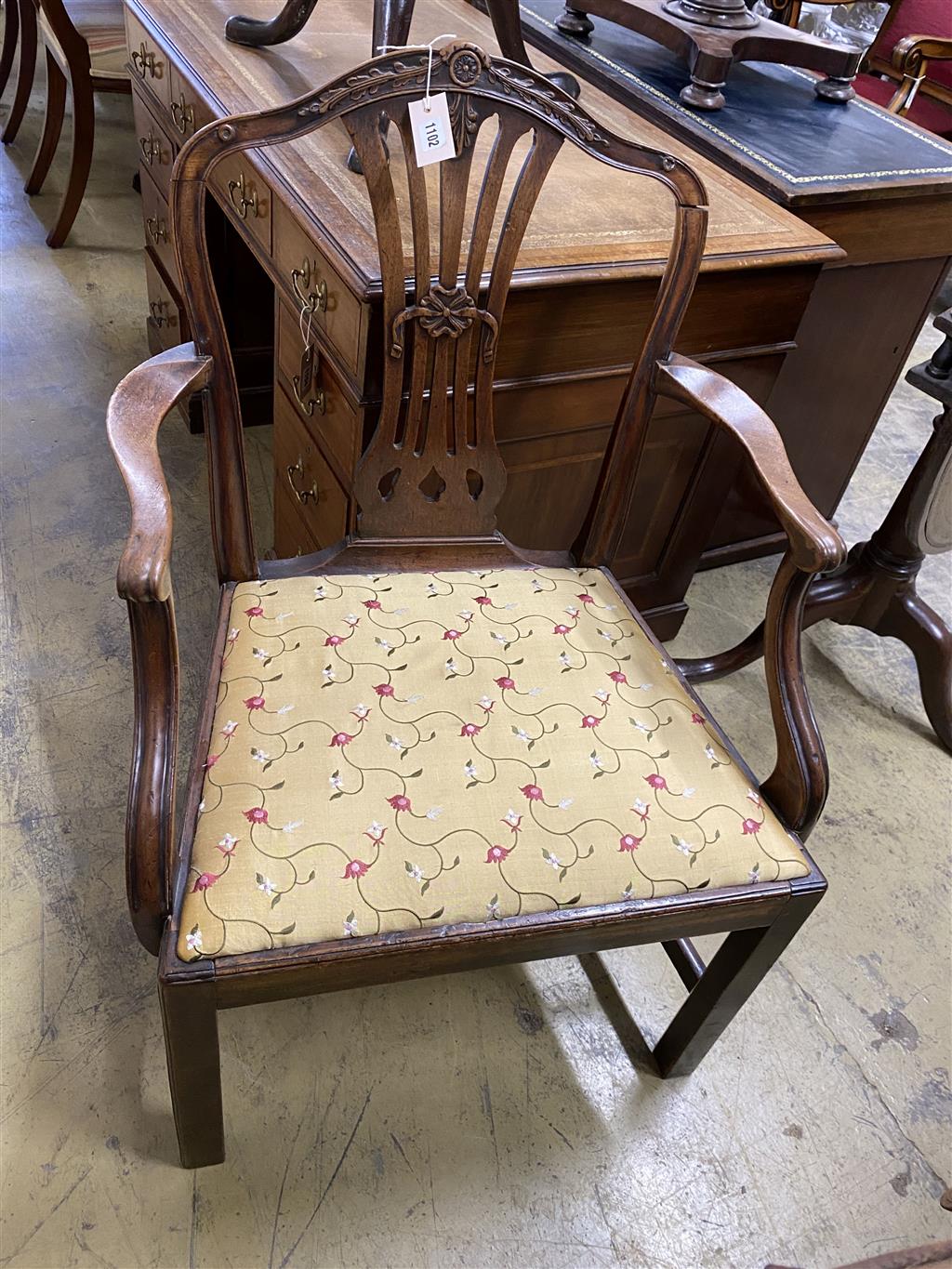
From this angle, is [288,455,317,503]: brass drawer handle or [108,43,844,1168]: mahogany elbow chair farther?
[288,455,317,503]: brass drawer handle

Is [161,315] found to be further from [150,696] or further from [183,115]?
[150,696]

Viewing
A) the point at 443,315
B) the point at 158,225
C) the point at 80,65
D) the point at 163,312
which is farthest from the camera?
the point at 80,65

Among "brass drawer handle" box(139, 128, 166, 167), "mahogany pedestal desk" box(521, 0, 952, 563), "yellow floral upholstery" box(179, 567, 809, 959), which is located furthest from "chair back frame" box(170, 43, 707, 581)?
"brass drawer handle" box(139, 128, 166, 167)

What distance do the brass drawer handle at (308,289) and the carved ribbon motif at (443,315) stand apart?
20 cm

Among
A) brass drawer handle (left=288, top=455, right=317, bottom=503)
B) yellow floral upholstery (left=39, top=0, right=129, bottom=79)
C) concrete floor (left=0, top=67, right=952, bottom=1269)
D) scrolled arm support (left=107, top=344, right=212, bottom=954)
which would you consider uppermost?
scrolled arm support (left=107, top=344, right=212, bottom=954)

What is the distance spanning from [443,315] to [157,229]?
1285 millimetres

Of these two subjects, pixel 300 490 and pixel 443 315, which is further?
pixel 300 490

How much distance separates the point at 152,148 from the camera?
2.04m

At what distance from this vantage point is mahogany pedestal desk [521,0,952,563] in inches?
65.7

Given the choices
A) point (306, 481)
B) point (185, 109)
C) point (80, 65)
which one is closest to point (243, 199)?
point (185, 109)

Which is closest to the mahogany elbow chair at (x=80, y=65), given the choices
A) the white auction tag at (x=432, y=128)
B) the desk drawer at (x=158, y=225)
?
→ the desk drawer at (x=158, y=225)

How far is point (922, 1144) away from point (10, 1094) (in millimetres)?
1187

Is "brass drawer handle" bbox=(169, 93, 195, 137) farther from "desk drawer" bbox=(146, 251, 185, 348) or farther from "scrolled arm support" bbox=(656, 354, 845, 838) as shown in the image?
"scrolled arm support" bbox=(656, 354, 845, 838)

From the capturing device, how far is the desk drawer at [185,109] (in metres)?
1.59
